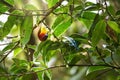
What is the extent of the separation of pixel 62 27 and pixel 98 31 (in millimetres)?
111

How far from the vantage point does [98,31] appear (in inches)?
30.7

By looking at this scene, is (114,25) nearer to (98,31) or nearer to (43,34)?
(98,31)

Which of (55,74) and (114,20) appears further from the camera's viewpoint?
(55,74)

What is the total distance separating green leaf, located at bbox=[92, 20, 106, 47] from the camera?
30.3 inches

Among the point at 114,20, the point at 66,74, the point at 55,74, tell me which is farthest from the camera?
the point at 55,74

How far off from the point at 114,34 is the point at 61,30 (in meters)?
0.17

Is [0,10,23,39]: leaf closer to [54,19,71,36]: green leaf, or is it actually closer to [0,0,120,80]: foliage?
[0,0,120,80]: foliage

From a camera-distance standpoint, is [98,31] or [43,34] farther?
[43,34]

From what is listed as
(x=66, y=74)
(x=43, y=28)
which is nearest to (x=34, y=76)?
(x=43, y=28)

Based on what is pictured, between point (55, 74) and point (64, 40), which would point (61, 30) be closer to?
point (64, 40)

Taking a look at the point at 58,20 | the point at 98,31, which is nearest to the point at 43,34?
the point at 58,20

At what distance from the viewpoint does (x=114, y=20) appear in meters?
0.81

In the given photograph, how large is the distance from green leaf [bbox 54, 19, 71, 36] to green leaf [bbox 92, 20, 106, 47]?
0.28 feet

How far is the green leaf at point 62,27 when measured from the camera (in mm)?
816
